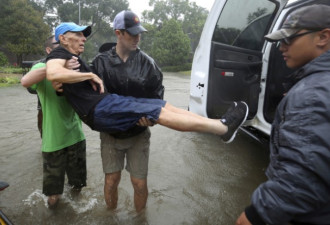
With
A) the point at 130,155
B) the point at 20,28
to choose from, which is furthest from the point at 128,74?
the point at 20,28

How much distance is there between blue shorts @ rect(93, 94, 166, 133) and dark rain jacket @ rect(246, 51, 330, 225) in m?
1.21

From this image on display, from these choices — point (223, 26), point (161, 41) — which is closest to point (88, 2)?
point (161, 41)

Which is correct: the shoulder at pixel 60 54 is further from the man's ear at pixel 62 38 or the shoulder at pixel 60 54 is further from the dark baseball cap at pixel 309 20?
the dark baseball cap at pixel 309 20

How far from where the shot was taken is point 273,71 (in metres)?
3.60

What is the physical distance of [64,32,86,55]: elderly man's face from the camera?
2.45 m

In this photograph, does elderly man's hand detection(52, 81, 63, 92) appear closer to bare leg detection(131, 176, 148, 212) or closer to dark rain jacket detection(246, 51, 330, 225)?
bare leg detection(131, 176, 148, 212)

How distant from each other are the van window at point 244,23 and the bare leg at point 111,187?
229 cm

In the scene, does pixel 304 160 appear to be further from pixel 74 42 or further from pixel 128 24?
pixel 74 42

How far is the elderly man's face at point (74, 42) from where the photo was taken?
8.05ft

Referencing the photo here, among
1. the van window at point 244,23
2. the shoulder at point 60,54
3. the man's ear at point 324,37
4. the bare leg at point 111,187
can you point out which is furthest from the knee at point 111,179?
the van window at point 244,23

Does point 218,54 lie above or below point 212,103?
above

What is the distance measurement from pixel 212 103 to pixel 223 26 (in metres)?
1.09

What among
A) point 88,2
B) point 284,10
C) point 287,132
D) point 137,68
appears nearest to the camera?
point 287,132

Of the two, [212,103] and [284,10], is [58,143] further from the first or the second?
[284,10]
